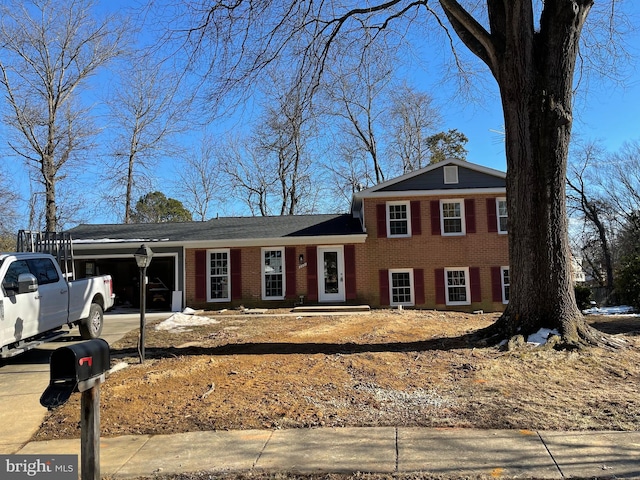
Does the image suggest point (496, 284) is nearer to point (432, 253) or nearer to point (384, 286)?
point (432, 253)

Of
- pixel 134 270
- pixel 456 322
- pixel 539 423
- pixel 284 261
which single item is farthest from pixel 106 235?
pixel 539 423

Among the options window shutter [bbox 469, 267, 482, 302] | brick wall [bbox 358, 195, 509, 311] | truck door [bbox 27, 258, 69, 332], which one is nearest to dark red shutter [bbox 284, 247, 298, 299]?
brick wall [bbox 358, 195, 509, 311]

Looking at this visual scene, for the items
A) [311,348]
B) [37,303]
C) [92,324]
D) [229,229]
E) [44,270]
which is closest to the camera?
[37,303]

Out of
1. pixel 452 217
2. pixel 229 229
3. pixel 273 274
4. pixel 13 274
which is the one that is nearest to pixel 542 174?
pixel 13 274

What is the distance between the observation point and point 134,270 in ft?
70.6

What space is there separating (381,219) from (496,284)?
5.34 m

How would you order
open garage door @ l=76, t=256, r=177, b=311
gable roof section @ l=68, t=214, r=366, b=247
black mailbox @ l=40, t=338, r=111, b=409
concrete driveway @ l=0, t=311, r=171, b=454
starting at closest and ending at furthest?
1. black mailbox @ l=40, t=338, r=111, b=409
2. concrete driveway @ l=0, t=311, r=171, b=454
3. gable roof section @ l=68, t=214, r=366, b=247
4. open garage door @ l=76, t=256, r=177, b=311

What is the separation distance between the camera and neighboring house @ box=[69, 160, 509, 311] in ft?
58.9

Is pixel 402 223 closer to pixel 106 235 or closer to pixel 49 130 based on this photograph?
pixel 106 235

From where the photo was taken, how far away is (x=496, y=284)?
18.0 meters

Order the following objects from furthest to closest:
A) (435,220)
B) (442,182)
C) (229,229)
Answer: (229,229), (442,182), (435,220)

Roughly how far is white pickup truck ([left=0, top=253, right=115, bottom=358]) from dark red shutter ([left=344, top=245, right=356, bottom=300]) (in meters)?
9.92

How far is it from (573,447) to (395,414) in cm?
171

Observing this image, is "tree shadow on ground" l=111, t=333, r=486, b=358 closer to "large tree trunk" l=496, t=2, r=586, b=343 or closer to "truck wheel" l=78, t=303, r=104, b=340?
"large tree trunk" l=496, t=2, r=586, b=343
